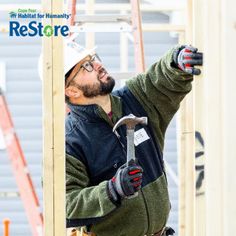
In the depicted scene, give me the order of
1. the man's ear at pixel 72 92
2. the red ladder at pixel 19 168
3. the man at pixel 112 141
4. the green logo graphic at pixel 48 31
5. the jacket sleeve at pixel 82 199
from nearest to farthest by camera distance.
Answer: the green logo graphic at pixel 48 31
the jacket sleeve at pixel 82 199
the man at pixel 112 141
the man's ear at pixel 72 92
the red ladder at pixel 19 168

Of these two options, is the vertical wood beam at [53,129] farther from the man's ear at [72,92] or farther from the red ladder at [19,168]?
the red ladder at [19,168]

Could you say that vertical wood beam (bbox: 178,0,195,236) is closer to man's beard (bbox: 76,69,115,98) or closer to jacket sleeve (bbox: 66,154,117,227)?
man's beard (bbox: 76,69,115,98)

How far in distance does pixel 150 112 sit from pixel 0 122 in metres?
1.43

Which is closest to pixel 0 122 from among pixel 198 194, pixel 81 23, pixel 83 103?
pixel 81 23

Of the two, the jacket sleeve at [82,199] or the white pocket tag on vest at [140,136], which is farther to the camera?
the white pocket tag on vest at [140,136]

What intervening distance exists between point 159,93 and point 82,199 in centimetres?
66

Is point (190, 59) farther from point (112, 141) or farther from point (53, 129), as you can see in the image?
point (112, 141)

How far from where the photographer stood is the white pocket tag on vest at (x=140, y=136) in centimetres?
351

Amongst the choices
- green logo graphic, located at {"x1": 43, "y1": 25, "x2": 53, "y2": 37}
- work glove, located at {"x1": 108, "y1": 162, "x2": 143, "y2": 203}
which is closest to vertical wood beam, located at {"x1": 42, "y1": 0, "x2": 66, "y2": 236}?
green logo graphic, located at {"x1": 43, "y1": 25, "x2": 53, "y2": 37}

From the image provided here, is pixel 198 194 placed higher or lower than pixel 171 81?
lower

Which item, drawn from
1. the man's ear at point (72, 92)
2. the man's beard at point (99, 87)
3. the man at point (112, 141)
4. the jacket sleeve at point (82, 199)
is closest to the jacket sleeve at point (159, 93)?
the man at point (112, 141)

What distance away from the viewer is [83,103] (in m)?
3.59

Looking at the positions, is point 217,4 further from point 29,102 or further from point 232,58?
point 29,102

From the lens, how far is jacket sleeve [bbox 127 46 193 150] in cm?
341
